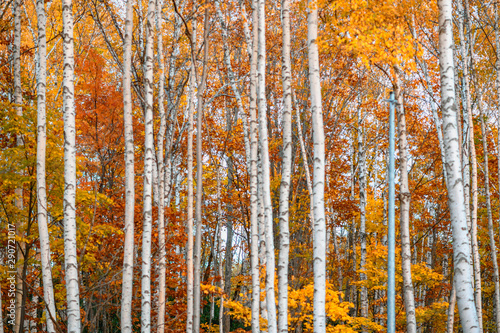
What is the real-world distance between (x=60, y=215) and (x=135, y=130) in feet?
20.6

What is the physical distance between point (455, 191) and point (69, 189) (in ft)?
15.9

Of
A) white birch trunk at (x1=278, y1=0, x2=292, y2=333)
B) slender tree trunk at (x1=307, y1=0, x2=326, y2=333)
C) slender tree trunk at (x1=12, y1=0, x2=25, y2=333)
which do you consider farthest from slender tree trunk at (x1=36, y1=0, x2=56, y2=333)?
slender tree trunk at (x1=307, y1=0, x2=326, y2=333)

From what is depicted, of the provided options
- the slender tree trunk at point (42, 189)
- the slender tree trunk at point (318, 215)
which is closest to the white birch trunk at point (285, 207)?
the slender tree trunk at point (318, 215)

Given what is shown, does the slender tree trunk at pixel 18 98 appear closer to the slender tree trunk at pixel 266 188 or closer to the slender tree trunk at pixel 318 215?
the slender tree trunk at pixel 266 188

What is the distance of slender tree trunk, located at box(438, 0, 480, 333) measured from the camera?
4305mm

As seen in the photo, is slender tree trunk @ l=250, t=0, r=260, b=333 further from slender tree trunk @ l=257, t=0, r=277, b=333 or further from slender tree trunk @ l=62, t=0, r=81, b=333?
slender tree trunk @ l=62, t=0, r=81, b=333

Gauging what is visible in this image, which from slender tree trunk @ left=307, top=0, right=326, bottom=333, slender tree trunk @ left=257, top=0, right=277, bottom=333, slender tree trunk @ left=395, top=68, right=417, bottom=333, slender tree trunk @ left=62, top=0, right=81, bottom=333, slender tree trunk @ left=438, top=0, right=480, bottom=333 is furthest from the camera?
slender tree trunk @ left=395, top=68, right=417, bottom=333

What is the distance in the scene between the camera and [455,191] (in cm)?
466

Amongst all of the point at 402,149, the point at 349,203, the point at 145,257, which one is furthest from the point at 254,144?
the point at 349,203

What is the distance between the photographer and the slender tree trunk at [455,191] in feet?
14.1

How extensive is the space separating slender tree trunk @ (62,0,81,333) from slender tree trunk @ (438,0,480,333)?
457cm

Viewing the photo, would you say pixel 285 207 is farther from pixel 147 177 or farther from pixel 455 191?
pixel 455 191

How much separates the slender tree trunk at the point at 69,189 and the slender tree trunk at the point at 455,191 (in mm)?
4571

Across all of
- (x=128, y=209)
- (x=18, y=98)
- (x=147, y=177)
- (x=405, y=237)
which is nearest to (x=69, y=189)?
(x=128, y=209)
